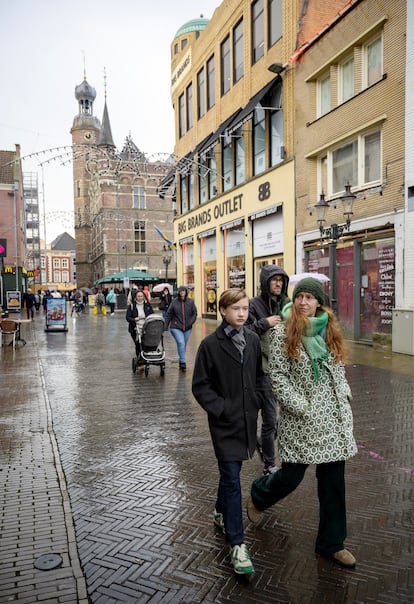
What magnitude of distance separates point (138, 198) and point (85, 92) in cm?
2819

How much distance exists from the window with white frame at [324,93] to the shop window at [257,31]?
469 centimetres

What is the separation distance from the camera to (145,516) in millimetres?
3580

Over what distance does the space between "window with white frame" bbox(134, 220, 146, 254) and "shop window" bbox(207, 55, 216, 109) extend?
1277 inches

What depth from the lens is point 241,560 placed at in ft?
9.12

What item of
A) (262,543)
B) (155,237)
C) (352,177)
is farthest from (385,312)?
(155,237)

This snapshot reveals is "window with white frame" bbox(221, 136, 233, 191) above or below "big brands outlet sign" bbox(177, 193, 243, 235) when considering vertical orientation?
above

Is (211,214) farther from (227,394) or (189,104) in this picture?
(227,394)

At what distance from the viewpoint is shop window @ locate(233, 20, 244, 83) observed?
20797mm

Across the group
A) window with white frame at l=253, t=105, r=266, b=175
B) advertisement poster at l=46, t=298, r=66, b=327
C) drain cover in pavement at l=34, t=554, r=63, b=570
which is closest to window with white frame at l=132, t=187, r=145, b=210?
window with white frame at l=253, t=105, r=266, b=175

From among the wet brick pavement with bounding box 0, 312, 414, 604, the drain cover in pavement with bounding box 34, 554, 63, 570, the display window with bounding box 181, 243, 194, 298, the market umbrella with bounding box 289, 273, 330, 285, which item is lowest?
the wet brick pavement with bounding box 0, 312, 414, 604

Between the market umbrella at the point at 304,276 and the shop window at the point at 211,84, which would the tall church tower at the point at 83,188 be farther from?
the market umbrella at the point at 304,276

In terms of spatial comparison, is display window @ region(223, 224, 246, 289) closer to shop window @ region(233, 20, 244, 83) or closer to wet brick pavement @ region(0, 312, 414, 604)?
shop window @ region(233, 20, 244, 83)

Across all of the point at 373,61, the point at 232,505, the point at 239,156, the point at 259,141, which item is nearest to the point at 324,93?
the point at 373,61

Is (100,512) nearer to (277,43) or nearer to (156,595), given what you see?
(156,595)
